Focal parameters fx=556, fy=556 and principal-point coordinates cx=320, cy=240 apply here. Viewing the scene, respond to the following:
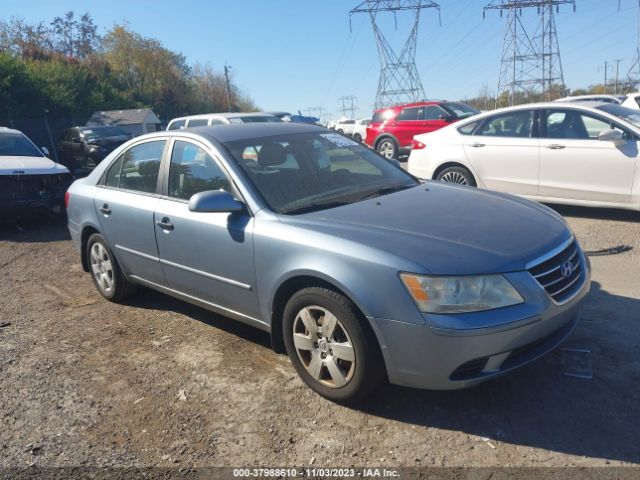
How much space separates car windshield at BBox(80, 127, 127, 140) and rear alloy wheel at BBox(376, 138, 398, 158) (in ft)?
27.9

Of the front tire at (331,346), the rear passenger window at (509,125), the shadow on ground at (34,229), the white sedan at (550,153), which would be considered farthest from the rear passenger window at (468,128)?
the shadow on ground at (34,229)

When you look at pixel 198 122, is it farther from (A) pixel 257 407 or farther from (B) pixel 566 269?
(B) pixel 566 269

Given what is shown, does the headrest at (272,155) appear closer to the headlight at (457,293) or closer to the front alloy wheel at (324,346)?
the front alloy wheel at (324,346)

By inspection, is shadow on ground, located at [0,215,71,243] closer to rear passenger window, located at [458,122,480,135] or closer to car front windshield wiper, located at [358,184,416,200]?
car front windshield wiper, located at [358,184,416,200]

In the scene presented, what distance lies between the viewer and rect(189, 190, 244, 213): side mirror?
3508 millimetres

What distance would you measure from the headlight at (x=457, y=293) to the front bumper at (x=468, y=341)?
0.04m

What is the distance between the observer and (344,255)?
9.95ft

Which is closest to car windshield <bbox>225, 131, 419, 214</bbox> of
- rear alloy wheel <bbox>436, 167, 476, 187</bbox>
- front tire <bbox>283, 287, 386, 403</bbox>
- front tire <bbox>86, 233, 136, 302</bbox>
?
front tire <bbox>283, 287, 386, 403</bbox>

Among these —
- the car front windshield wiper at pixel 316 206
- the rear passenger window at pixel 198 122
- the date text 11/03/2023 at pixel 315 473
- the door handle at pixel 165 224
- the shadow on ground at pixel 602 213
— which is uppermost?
the rear passenger window at pixel 198 122

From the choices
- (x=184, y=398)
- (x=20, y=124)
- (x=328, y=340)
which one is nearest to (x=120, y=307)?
(x=184, y=398)

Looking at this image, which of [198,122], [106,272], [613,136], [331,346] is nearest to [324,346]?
[331,346]

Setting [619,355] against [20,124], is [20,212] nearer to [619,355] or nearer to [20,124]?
[619,355]

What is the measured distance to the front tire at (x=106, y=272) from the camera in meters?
5.08

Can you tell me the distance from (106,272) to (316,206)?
2574 mm
